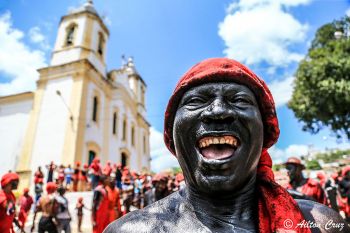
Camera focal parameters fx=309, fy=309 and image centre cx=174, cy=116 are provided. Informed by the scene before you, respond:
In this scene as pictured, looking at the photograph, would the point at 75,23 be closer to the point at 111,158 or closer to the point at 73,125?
the point at 73,125

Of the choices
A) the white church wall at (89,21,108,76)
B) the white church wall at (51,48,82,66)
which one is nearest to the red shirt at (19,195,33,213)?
the white church wall at (51,48,82,66)

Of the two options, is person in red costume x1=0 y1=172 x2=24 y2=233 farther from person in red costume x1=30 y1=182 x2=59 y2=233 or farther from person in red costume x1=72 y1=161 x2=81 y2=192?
person in red costume x1=72 y1=161 x2=81 y2=192

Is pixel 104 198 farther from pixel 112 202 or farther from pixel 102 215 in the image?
pixel 102 215

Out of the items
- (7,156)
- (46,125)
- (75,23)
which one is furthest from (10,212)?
(75,23)

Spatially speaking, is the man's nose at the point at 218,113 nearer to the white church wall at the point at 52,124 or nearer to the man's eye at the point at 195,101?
the man's eye at the point at 195,101

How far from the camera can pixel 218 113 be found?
1283 mm

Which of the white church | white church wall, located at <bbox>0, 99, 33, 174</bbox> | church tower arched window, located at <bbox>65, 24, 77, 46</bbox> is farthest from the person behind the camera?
church tower arched window, located at <bbox>65, 24, 77, 46</bbox>

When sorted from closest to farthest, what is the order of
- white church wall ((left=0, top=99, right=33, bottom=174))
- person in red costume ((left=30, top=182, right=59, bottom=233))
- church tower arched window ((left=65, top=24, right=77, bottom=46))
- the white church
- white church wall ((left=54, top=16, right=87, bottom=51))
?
person in red costume ((left=30, top=182, right=59, bottom=233)) → the white church → white church wall ((left=0, top=99, right=33, bottom=174)) → white church wall ((left=54, top=16, right=87, bottom=51)) → church tower arched window ((left=65, top=24, right=77, bottom=46))

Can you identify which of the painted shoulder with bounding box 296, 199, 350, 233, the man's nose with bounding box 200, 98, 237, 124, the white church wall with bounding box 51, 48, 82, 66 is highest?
the white church wall with bounding box 51, 48, 82, 66

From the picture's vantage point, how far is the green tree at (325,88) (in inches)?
592

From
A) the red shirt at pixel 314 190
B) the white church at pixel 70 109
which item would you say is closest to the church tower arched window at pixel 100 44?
the white church at pixel 70 109

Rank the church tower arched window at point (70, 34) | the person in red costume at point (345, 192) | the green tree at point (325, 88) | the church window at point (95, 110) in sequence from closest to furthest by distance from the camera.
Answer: the person in red costume at point (345, 192) → the green tree at point (325, 88) → the church window at point (95, 110) → the church tower arched window at point (70, 34)

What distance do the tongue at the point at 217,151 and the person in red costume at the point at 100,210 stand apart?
5.32 m

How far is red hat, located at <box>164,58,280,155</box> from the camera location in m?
1.37
